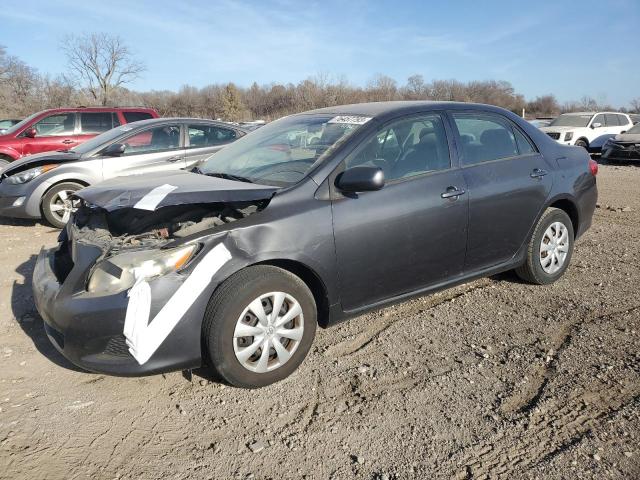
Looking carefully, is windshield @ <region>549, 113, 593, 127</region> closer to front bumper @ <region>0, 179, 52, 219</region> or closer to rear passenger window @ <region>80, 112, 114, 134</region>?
rear passenger window @ <region>80, 112, 114, 134</region>

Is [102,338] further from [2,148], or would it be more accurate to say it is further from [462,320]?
[2,148]

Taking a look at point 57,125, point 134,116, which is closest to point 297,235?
point 134,116

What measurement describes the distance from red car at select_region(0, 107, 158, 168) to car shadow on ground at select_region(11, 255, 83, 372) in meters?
5.79

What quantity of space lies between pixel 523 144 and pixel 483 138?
482 mm

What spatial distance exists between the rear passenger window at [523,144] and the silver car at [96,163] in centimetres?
436

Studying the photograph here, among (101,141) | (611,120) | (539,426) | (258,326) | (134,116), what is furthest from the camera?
(611,120)

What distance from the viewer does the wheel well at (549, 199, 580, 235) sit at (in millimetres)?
4641

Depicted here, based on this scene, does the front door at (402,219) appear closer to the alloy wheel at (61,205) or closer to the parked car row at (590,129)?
the alloy wheel at (61,205)

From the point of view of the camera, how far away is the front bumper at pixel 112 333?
2750 mm

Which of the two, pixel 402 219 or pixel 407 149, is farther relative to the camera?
pixel 407 149

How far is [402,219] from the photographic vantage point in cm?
350

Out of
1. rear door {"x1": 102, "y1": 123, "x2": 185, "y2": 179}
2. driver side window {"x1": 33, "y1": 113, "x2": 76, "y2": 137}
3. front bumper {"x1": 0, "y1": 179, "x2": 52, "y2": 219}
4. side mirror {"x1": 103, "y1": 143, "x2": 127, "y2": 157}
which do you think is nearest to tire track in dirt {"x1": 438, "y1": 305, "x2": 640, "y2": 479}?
rear door {"x1": 102, "y1": 123, "x2": 185, "y2": 179}

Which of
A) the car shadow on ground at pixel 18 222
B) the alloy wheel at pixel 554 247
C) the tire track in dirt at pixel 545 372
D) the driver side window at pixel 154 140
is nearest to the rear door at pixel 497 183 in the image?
the alloy wheel at pixel 554 247

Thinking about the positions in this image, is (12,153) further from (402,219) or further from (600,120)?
(600,120)
